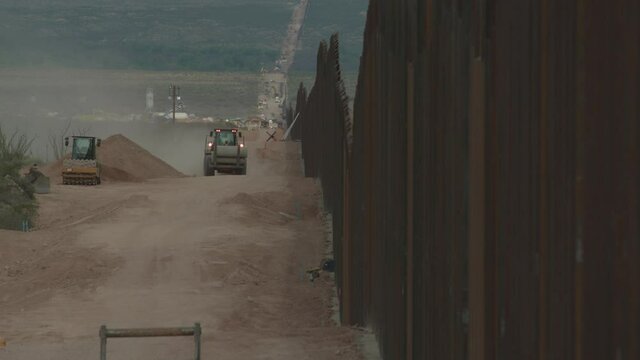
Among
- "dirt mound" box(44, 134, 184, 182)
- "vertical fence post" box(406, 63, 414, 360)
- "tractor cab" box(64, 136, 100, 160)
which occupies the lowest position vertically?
"dirt mound" box(44, 134, 184, 182)

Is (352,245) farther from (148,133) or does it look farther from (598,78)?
(148,133)

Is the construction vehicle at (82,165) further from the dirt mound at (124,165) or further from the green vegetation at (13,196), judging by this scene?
the green vegetation at (13,196)

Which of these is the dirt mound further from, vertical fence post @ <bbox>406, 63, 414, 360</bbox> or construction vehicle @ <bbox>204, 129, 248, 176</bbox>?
vertical fence post @ <bbox>406, 63, 414, 360</bbox>

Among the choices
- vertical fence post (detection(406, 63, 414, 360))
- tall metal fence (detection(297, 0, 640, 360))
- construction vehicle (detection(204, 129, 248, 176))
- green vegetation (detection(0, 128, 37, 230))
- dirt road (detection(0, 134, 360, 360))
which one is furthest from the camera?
construction vehicle (detection(204, 129, 248, 176))

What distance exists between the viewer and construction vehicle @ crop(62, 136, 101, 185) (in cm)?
5128

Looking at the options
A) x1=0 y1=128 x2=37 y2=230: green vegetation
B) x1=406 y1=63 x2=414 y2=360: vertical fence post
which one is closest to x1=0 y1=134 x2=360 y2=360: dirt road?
x1=0 y1=128 x2=37 y2=230: green vegetation

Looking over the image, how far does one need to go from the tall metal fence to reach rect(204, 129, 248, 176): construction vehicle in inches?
1823

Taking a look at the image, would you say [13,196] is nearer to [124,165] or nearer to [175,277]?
[175,277]

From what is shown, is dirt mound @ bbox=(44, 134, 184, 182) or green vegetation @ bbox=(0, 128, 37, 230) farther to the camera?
dirt mound @ bbox=(44, 134, 184, 182)

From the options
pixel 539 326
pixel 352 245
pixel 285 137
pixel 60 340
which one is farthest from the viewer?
pixel 285 137

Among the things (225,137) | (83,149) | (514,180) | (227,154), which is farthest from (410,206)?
(227,154)

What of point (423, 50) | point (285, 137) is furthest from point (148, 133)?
point (423, 50)

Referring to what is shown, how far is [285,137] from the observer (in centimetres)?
9469

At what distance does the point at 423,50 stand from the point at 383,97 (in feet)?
12.3
